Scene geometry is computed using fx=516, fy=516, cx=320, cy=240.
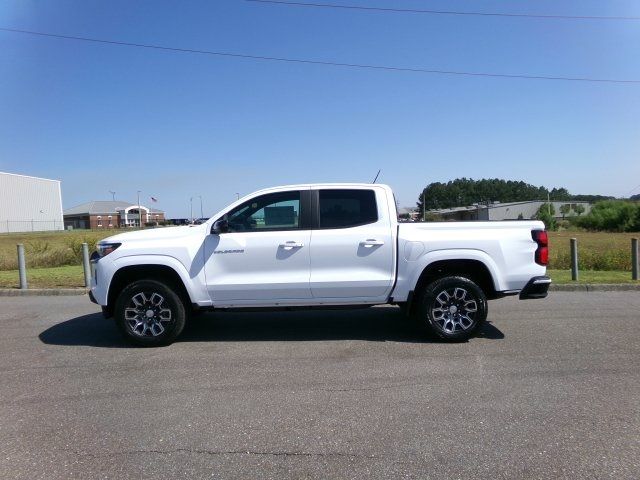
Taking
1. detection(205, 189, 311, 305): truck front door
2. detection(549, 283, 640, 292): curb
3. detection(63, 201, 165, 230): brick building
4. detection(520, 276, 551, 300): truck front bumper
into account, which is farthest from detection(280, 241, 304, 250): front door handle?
detection(63, 201, 165, 230): brick building

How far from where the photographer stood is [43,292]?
11.1 meters

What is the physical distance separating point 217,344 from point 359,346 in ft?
5.77

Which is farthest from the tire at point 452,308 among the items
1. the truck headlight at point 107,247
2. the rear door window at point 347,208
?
the truck headlight at point 107,247

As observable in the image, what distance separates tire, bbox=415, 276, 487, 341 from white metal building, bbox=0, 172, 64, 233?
316 feet

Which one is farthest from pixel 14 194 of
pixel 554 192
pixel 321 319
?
pixel 554 192

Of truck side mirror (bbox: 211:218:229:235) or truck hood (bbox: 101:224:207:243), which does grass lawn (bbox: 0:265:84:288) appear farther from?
truck side mirror (bbox: 211:218:229:235)

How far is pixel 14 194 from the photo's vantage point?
321 ft

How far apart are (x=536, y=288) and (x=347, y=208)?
2.50 meters

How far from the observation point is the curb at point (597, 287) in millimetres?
10469

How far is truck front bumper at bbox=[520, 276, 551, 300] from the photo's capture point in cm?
626

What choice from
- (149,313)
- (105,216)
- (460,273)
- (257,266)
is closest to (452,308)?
(460,273)

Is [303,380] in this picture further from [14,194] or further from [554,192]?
[554,192]

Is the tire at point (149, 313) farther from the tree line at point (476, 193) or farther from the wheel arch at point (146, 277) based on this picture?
the tree line at point (476, 193)

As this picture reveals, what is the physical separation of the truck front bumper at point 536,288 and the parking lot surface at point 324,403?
0.59 m
